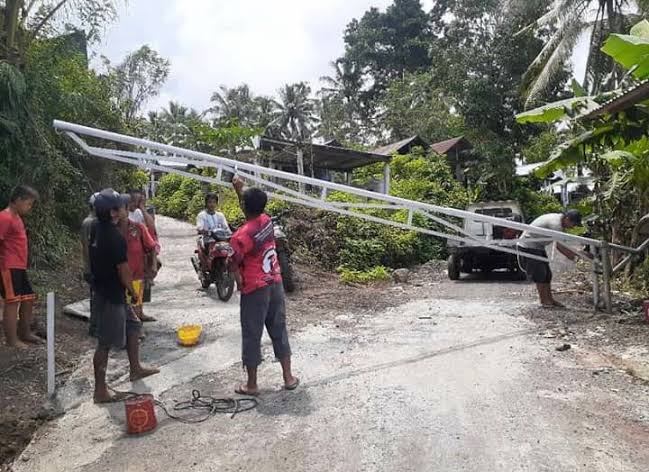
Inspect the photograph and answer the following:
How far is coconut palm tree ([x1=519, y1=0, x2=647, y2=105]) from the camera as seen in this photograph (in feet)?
61.4

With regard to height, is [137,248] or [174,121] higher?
[174,121]

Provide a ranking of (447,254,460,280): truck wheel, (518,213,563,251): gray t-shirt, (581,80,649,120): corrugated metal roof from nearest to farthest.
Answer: (581,80,649,120): corrugated metal roof, (518,213,563,251): gray t-shirt, (447,254,460,280): truck wheel

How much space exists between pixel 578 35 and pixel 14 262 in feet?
63.5

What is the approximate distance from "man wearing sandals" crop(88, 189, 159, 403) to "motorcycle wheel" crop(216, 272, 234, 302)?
379 centimetres

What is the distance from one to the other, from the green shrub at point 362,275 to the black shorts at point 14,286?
→ 6.09m

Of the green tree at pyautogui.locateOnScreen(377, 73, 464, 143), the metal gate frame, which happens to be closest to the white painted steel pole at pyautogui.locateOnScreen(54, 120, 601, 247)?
the metal gate frame

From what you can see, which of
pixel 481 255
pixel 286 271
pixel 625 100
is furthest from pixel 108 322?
pixel 481 255

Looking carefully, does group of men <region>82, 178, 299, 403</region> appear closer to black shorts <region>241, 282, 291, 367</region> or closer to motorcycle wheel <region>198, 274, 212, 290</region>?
black shorts <region>241, 282, 291, 367</region>

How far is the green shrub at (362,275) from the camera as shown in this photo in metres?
10.8

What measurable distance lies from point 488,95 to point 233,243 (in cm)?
1913

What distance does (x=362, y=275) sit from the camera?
36.3ft

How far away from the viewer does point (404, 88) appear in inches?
1503

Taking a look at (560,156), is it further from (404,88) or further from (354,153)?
(404,88)

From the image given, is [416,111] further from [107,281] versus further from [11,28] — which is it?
[107,281]
